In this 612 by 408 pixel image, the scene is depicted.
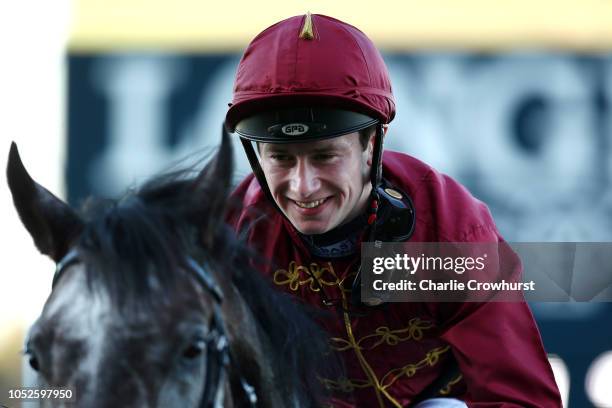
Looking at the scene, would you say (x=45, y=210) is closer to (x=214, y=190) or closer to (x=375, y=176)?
(x=214, y=190)

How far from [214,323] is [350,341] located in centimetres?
85

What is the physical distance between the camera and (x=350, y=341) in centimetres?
236

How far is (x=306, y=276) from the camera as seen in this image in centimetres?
240

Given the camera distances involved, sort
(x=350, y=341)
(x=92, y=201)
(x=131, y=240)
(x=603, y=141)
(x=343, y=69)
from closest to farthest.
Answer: (x=131, y=240)
(x=92, y=201)
(x=343, y=69)
(x=350, y=341)
(x=603, y=141)

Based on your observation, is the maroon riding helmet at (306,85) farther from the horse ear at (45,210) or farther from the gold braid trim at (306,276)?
the horse ear at (45,210)

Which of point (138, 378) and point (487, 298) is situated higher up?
point (138, 378)

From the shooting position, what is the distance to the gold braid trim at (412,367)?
242 cm

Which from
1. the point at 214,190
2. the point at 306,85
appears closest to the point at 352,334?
the point at 306,85

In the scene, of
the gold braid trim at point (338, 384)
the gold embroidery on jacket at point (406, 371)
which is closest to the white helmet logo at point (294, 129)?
the gold braid trim at point (338, 384)

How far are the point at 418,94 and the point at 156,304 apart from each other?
3.79 metres

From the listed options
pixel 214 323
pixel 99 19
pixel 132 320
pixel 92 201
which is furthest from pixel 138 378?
pixel 99 19

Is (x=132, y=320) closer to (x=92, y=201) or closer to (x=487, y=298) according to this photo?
(x=92, y=201)

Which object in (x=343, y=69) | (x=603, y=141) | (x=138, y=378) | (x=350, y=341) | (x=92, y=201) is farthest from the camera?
(x=603, y=141)

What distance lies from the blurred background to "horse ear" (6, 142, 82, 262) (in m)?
3.43
